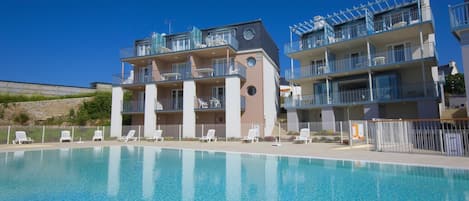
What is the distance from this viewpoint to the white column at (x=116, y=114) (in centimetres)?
2375

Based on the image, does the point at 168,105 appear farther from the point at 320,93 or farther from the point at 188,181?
the point at 188,181

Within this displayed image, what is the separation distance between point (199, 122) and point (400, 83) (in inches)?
610

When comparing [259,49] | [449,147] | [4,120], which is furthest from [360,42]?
[4,120]

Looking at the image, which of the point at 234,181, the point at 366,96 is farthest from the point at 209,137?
the point at 234,181

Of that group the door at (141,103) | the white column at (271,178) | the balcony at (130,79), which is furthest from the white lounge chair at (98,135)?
the white column at (271,178)

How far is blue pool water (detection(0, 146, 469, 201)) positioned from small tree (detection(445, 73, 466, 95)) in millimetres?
26136

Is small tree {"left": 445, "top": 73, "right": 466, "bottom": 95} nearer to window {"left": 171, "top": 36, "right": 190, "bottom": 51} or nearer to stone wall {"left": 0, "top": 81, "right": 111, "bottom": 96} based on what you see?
window {"left": 171, "top": 36, "right": 190, "bottom": 51}

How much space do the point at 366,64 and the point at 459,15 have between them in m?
9.91

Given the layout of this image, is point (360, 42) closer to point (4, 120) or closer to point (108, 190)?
point (108, 190)

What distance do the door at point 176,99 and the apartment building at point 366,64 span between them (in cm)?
899

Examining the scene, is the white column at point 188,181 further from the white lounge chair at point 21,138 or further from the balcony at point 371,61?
the balcony at point 371,61

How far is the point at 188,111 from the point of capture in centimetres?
2141

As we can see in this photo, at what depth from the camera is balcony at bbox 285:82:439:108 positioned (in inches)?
693

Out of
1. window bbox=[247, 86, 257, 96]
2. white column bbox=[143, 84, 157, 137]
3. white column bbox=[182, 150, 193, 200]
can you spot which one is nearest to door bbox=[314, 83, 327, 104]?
window bbox=[247, 86, 257, 96]
